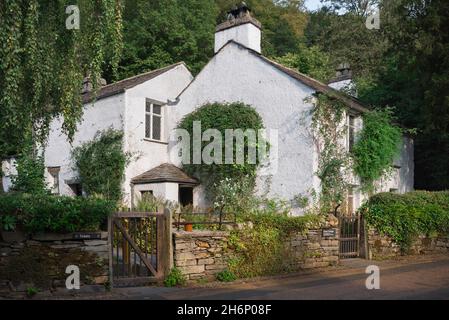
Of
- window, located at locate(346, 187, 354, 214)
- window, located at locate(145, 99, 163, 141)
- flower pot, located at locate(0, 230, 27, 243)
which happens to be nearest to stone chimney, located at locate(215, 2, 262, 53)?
window, located at locate(145, 99, 163, 141)

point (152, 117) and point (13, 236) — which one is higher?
point (152, 117)

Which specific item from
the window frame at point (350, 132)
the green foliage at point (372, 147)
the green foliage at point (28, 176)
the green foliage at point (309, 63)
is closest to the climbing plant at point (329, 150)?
the window frame at point (350, 132)

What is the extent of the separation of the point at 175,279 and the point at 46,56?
5.54m

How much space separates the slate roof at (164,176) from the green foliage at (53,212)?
10.1 metres

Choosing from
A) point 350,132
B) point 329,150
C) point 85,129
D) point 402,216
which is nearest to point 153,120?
point 85,129

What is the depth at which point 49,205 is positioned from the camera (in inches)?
384

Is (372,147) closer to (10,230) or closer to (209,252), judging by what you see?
(209,252)

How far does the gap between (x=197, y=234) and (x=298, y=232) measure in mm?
3423

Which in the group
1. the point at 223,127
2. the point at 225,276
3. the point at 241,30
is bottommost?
the point at 225,276

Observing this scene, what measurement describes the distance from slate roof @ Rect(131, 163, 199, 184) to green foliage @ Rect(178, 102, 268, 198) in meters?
0.49

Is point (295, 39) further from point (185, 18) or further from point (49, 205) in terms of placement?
point (49, 205)

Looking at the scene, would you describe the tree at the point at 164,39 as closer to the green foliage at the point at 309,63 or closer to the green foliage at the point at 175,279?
the green foliage at the point at 309,63

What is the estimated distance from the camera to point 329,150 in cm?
1903

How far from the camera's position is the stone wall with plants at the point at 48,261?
30.9 feet
